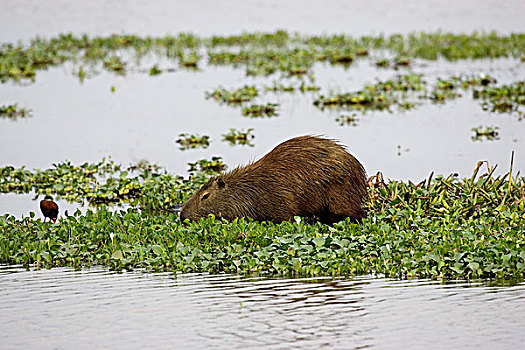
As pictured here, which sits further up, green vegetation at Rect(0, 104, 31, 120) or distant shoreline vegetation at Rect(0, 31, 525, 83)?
distant shoreline vegetation at Rect(0, 31, 525, 83)

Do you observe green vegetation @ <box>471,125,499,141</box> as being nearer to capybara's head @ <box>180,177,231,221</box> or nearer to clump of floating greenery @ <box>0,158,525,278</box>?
clump of floating greenery @ <box>0,158,525,278</box>

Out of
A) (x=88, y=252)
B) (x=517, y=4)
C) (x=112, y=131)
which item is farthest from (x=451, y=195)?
(x=517, y=4)

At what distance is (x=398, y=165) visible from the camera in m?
14.1

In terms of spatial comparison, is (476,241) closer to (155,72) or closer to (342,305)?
(342,305)

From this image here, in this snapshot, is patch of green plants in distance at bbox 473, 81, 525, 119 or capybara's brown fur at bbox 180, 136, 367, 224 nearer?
capybara's brown fur at bbox 180, 136, 367, 224

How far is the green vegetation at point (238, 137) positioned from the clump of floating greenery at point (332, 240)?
17.9 feet

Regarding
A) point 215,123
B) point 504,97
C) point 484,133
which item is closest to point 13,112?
point 215,123

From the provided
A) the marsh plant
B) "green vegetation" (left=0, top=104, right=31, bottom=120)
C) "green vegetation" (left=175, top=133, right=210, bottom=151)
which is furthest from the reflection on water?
"green vegetation" (left=0, top=104, right=31, bottom=120)

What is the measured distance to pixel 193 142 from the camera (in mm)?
16391

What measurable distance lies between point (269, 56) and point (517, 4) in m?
14.8

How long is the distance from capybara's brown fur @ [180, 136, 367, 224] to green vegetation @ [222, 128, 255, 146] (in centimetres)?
568

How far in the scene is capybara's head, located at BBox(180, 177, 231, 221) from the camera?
1045 centimetres

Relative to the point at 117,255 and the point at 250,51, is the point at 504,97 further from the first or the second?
the point at 117,255

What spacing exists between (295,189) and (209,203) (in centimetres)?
98
